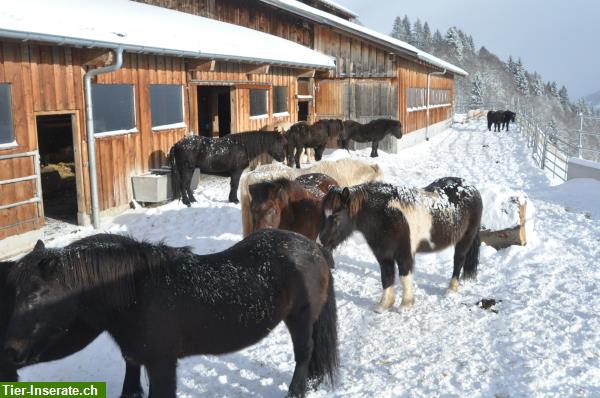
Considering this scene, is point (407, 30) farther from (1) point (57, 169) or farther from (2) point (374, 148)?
(1) point (57, 169)

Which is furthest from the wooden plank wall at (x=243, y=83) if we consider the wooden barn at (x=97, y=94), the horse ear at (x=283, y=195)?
the horse ear at (x=283, y=195)

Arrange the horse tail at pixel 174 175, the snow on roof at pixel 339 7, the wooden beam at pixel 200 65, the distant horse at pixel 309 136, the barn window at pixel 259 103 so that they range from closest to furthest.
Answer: the horse tail at pixel 174 175, the wooden beam at pixel 200 65, the barn window at pixel 259 103, the distant horse at pixel 309 136, the snow on roof at pixel 339 7

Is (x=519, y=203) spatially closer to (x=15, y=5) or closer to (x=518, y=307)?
(x=518, y=307)

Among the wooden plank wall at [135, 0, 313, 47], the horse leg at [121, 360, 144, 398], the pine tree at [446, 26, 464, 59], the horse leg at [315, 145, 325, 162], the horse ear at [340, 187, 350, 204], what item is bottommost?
the horse leg at [121, 360, 144, 398]

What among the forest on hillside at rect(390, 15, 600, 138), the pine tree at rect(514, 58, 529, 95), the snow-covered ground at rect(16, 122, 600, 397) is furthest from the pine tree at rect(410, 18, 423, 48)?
the snow-covered ground at rect(16, 122, 600, 397)

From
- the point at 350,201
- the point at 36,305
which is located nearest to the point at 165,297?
the point at 36,305

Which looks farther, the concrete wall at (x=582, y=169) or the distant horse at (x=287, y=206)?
the concrete wall at (x=582, y=169)

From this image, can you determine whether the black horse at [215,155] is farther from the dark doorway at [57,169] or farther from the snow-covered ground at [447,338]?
the snow-covered ground at [447,338]

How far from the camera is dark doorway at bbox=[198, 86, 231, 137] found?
51.2 ft

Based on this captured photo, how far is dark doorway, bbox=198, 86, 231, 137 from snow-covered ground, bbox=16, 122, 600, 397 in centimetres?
833

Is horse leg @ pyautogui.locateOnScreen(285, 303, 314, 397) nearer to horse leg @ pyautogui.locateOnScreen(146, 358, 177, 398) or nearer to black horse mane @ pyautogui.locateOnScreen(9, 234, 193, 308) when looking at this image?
horse leg @ pyautogui.locateOnScreen(146, 358, 177, 398)

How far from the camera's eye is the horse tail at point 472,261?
572 cm

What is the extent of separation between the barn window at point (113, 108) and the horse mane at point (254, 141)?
2.28 meters

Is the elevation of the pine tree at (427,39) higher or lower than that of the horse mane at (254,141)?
higher
